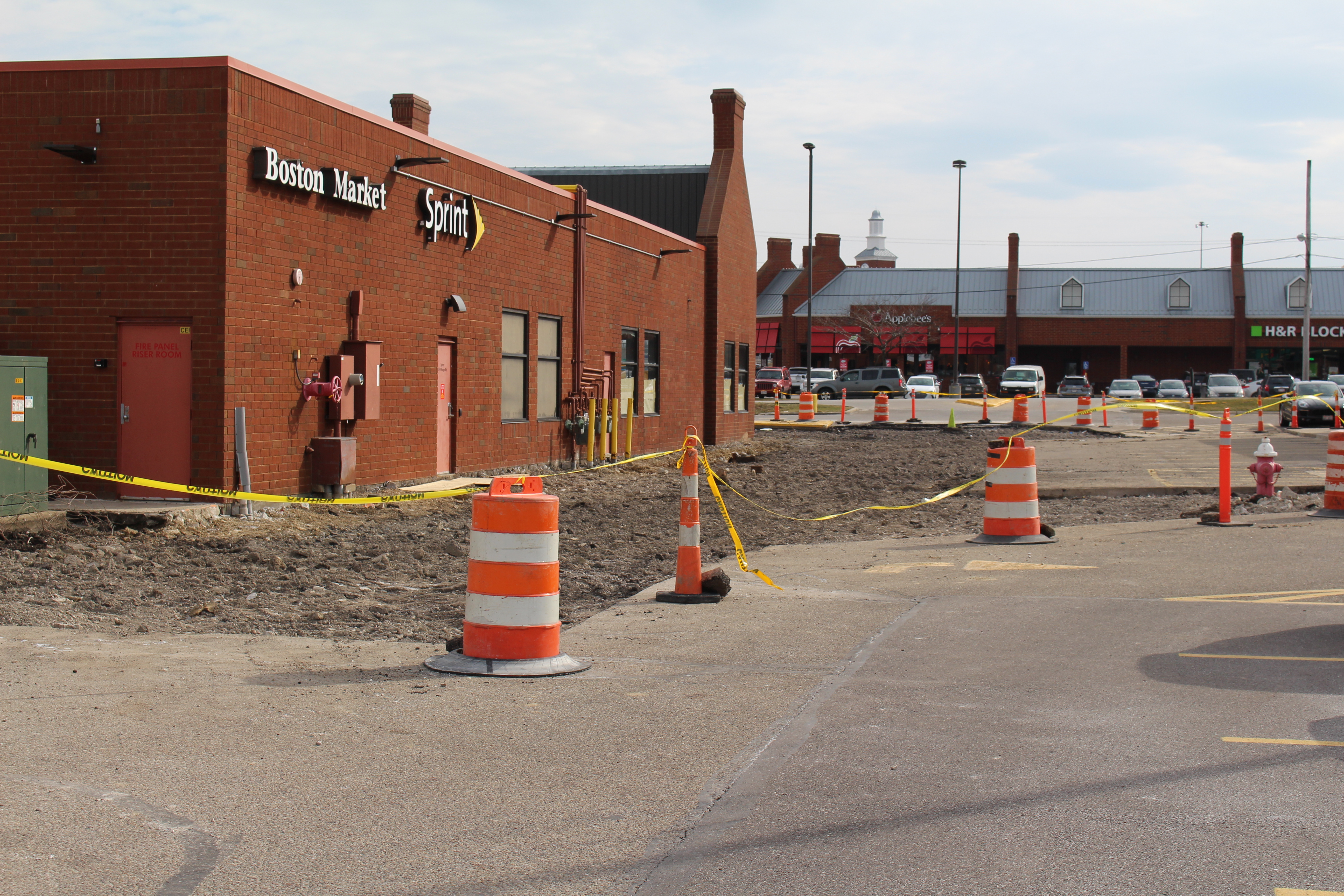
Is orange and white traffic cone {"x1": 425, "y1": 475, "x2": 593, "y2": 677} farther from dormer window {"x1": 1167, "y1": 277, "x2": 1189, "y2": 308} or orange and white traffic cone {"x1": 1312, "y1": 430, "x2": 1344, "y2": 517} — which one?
dormer window {"x1": 1167, "y1": 277, "x2": 1189, "y2": 308}

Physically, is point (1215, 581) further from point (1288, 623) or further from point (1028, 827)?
point (1028, 827)

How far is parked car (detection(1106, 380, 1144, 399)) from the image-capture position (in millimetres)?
62125

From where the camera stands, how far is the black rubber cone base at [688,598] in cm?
979

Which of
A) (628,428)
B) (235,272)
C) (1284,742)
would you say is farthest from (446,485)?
(1284,742)

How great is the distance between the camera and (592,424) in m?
22.8

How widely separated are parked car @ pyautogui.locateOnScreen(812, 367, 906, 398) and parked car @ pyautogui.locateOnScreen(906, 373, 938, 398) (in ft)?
2.87

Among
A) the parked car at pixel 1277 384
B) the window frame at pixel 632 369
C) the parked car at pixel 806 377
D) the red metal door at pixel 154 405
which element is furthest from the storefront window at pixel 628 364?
the parked car at pixel 1277 384

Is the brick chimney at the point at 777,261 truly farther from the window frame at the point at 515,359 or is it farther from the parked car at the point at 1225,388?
the window frame at the point at 515,359

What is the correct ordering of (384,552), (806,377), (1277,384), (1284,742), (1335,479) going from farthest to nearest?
(806,377), (1277,384), (1335,479), (384,552), (1284,742)

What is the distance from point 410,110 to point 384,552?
15.3 m

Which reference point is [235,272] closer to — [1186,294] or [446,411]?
[446,411]

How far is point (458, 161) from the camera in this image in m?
18.1

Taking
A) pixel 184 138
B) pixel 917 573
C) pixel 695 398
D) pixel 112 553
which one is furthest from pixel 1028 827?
pixel 695 398

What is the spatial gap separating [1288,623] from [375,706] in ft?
21.5
